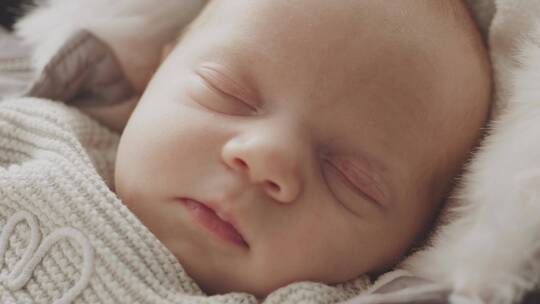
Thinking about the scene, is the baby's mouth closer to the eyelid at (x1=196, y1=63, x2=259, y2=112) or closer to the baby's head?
the baby's head

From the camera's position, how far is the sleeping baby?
1013 millimetres

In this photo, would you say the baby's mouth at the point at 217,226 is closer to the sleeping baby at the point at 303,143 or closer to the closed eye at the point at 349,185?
the sleeping baby at the point at 303,143

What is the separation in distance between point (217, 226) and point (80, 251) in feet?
0.67

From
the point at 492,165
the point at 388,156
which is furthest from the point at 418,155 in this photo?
the point at 492,165

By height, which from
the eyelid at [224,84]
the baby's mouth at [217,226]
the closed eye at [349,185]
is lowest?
the baby's mouth at [217,226]

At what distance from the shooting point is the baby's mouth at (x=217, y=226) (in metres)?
1.02

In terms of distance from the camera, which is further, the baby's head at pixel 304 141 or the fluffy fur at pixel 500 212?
the baby's head at pixel 304 141

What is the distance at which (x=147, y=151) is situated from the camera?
3.55 ft

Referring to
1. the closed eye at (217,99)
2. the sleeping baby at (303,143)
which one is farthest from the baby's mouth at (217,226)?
the closed eye at (217,99)

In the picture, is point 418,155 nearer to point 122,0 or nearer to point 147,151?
point 147,151

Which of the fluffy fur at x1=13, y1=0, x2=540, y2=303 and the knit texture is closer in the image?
the fluffy fur at x1=13, y1=0, x2=540, y2=303

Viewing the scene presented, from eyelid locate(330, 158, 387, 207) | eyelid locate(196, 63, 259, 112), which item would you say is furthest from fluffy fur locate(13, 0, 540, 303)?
eyelid locate(196, 63, 259, 112)

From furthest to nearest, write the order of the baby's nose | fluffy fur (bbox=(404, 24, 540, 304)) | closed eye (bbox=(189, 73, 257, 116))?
1. closed eye (bbox=(189, 73, 257, 116))
2. the baby's nose
3. fluffy fur (bbox=(404, 24, 540, 304))

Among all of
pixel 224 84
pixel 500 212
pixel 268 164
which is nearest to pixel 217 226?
pixel 268 164
